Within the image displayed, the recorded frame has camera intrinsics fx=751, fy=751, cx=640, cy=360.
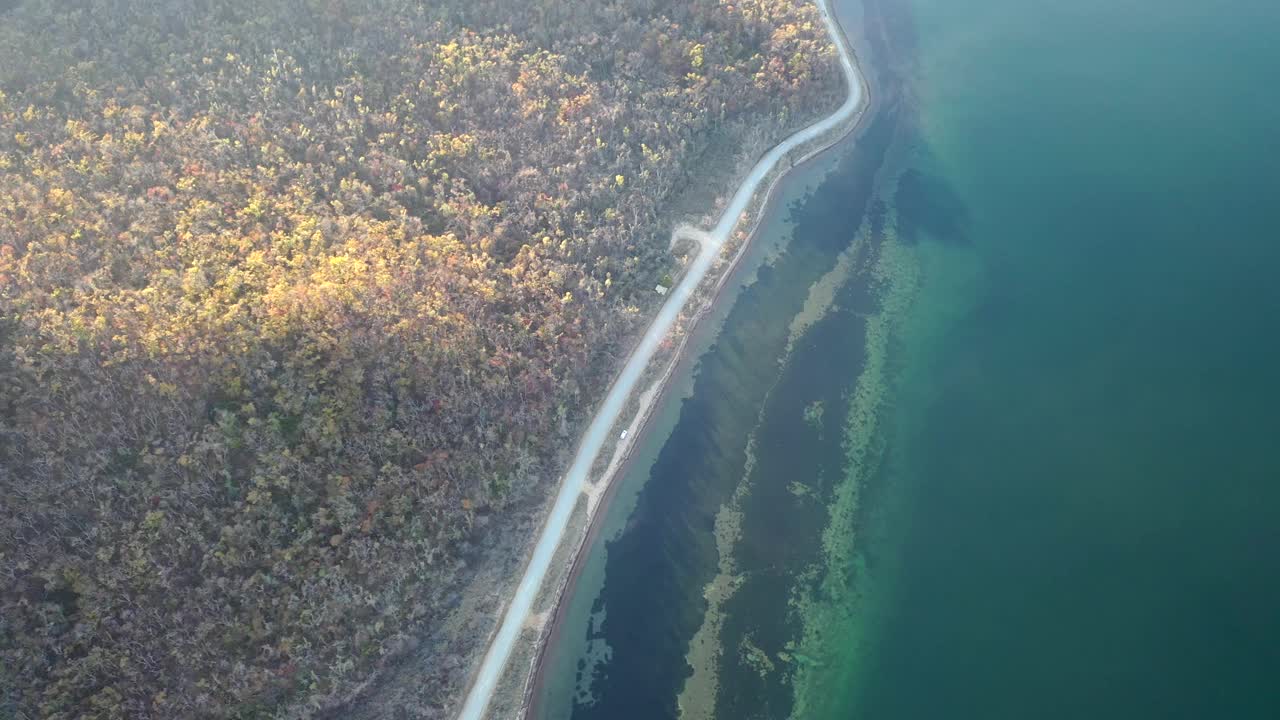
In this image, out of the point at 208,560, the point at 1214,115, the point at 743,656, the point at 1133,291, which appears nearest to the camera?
the point at 208,560

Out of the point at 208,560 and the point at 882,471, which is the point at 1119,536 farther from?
the point at 208,560

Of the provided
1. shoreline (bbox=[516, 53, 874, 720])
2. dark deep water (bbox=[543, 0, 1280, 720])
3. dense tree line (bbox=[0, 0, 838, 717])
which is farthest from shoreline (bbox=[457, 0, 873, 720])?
dense tree line (bbox=[0, 0, 838, 717])

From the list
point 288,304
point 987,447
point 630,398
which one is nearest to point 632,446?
point 630,398

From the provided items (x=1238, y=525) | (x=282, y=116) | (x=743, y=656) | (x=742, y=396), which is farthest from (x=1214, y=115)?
(x=282, y=116)

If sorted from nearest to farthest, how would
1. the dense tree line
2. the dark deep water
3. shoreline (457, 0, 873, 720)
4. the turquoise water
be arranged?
1. the dense tree line
2. shoreline (457, 0, 873, 720)
3. the dark deep water
4. the turquoise water

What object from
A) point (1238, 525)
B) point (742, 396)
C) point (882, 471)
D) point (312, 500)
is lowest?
point (1238, 525)

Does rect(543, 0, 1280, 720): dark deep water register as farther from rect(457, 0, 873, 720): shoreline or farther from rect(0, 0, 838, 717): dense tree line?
rect(0, 0, 838, 717): dense tree line

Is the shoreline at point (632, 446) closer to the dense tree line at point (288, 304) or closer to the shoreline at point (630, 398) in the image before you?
the shoreline at point (630, 398)
